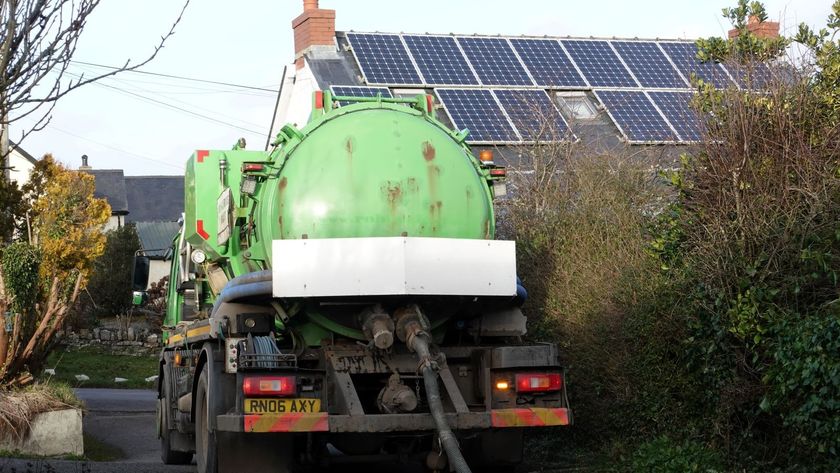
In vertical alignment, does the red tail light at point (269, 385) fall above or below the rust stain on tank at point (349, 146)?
below

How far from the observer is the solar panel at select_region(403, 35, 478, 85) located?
24125 mm

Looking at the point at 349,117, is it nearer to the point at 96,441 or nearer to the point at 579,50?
the point at 96,441

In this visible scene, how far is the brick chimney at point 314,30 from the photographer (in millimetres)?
27156

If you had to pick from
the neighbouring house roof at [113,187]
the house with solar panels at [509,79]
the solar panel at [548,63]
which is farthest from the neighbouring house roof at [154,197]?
the solar panel at [548,63]

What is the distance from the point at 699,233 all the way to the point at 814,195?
133 centimetres

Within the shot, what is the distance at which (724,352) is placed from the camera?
30.1 ft

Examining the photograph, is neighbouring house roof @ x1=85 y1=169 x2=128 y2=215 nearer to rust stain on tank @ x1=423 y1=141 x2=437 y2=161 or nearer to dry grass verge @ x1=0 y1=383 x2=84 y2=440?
dry grass verge @ x1=0 y1=383 x2=84 y2=440

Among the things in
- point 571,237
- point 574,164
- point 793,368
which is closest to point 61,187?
point 574,164

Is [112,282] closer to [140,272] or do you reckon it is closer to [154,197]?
[140,272]

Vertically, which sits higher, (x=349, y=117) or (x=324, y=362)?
(x=349, y=117)

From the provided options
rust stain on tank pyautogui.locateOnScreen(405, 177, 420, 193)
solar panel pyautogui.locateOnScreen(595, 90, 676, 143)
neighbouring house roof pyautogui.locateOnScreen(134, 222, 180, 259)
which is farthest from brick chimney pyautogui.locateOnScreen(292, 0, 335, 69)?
neighbouring house roof pyautogui.locateOnScreen(134, 222, 180, 259)

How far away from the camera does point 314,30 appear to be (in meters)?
27.2

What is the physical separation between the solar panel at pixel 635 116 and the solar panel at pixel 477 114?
235 cm

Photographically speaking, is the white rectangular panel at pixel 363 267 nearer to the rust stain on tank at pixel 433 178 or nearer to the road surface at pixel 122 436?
the rust stain on tank at pixel 433 178
